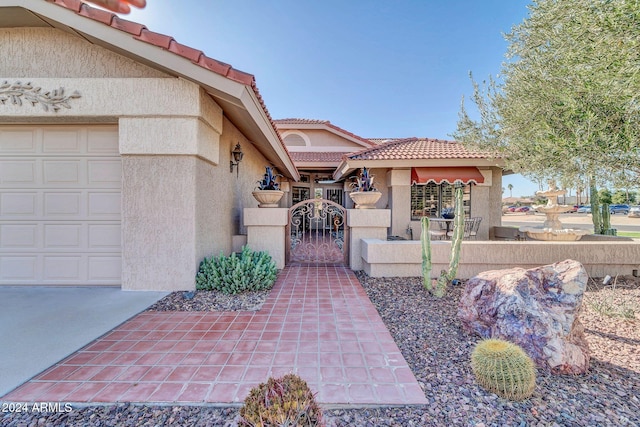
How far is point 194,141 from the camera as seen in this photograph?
7.04 metres

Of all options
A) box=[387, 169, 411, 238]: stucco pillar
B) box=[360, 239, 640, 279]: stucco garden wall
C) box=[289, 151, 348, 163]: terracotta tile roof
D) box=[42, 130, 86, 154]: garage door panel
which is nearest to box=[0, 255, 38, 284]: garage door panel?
box=[42, 130, 86, 154]: garage door panel

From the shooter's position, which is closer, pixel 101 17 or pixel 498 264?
pixel 101 17

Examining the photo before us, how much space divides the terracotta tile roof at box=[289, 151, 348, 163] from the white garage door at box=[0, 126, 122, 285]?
14.9 metres

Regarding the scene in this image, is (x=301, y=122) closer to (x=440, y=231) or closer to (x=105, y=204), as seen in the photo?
(x=440, y=231)

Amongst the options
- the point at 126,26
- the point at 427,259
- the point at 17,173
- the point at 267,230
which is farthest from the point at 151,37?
the point at 427,259

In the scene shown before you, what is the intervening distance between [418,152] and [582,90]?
8903 millimetres

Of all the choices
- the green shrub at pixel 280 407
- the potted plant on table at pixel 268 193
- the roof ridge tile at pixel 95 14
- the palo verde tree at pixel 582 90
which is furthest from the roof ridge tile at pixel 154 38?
the palo verde tree at pixel 582 90

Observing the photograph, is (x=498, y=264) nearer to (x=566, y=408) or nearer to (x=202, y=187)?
(x=566, y=408)

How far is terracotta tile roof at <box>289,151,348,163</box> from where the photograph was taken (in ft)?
70.7

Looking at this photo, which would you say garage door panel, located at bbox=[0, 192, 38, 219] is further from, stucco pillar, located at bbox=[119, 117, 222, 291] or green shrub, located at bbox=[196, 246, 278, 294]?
green shrub, located at bbox=[196, 246, 278, 294]

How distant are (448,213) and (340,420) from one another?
1229 centimetres

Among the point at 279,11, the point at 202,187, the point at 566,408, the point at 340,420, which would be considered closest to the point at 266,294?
the point at 202,187

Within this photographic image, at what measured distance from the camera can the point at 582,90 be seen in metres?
6.08

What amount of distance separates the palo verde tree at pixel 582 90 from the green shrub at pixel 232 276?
26.0 ft
